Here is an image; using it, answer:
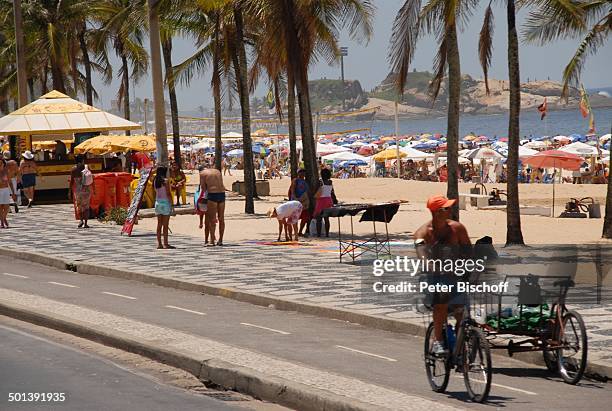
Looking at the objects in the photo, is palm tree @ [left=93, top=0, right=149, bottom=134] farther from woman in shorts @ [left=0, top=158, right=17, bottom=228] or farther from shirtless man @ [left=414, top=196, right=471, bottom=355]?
shirtless man @ [left=414, top=196, right=471, bottom=355]

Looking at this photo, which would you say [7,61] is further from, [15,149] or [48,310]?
[48,310]

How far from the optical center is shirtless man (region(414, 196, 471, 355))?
9844 millimetres

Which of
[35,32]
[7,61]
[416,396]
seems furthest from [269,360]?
[7,61]

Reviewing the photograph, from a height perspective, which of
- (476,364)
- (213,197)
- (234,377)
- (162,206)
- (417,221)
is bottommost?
(417,221)

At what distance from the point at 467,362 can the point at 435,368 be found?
533 mm

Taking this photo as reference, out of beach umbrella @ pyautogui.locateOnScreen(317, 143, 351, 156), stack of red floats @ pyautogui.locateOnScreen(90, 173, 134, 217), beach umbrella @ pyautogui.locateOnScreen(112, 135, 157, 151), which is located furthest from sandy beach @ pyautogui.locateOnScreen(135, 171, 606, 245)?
beach umbrella @ pyautogui.locateOnScreen(317, 143, 351, 156)

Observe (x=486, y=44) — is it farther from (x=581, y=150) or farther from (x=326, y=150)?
(x=326, y=150)

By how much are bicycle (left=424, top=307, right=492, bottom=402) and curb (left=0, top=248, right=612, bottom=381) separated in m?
1.71

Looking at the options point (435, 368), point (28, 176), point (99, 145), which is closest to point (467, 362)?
point (435, 368)

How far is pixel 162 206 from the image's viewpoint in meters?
23.5

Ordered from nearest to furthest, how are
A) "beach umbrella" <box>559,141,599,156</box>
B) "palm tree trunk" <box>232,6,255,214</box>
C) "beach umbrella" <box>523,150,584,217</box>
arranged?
"palm tree trunk" <box>232,6,255,214</box>
"beach umbrella" <box>523,150,584,217</box>
"beach umbrella" <box>559,141,599,156</box>

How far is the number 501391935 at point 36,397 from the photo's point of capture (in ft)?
31.4

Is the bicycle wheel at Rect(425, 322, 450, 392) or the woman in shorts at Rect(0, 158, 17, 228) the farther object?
the woman in shorts at Rect(0, 158, 17, 228)

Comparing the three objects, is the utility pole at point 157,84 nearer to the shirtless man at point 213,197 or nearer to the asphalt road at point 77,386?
the shirtless man at point 213,197
